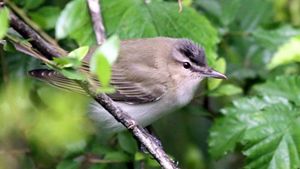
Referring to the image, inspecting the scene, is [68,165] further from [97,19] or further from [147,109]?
[97,19]

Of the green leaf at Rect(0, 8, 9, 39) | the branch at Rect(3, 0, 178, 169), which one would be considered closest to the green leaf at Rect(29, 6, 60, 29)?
the branch at Rect(3, 0, 178, 169)

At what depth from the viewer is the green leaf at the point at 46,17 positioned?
3.37m

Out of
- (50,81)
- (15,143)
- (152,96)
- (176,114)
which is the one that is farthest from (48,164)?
(176,114)

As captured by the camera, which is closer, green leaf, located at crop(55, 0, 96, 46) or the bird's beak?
green leaf, located at crop(55, 0, 96, 46)

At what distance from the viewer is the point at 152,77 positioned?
363 cm

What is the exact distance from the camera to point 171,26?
11.2ft

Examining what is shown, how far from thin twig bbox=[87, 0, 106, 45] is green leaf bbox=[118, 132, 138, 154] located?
1.51 feet

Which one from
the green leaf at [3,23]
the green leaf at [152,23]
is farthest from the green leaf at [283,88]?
the green leaf at [3,23]

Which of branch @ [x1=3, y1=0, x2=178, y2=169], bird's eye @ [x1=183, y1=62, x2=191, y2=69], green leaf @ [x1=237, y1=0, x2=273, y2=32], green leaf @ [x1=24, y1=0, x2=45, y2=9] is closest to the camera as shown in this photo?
branch @ [x1=3, y1=0, x2=178, y2=169]

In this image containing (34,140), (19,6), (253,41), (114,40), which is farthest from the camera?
(253,41)

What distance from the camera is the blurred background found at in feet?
9.36

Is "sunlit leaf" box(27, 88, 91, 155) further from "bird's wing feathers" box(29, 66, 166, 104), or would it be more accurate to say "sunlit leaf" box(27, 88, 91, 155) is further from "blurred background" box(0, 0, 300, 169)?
"bird's wing feathers" box(29, 66, 166, 104)

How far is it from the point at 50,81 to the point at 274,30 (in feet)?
4.12

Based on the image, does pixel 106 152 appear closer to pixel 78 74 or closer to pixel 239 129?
pixel 239 129
